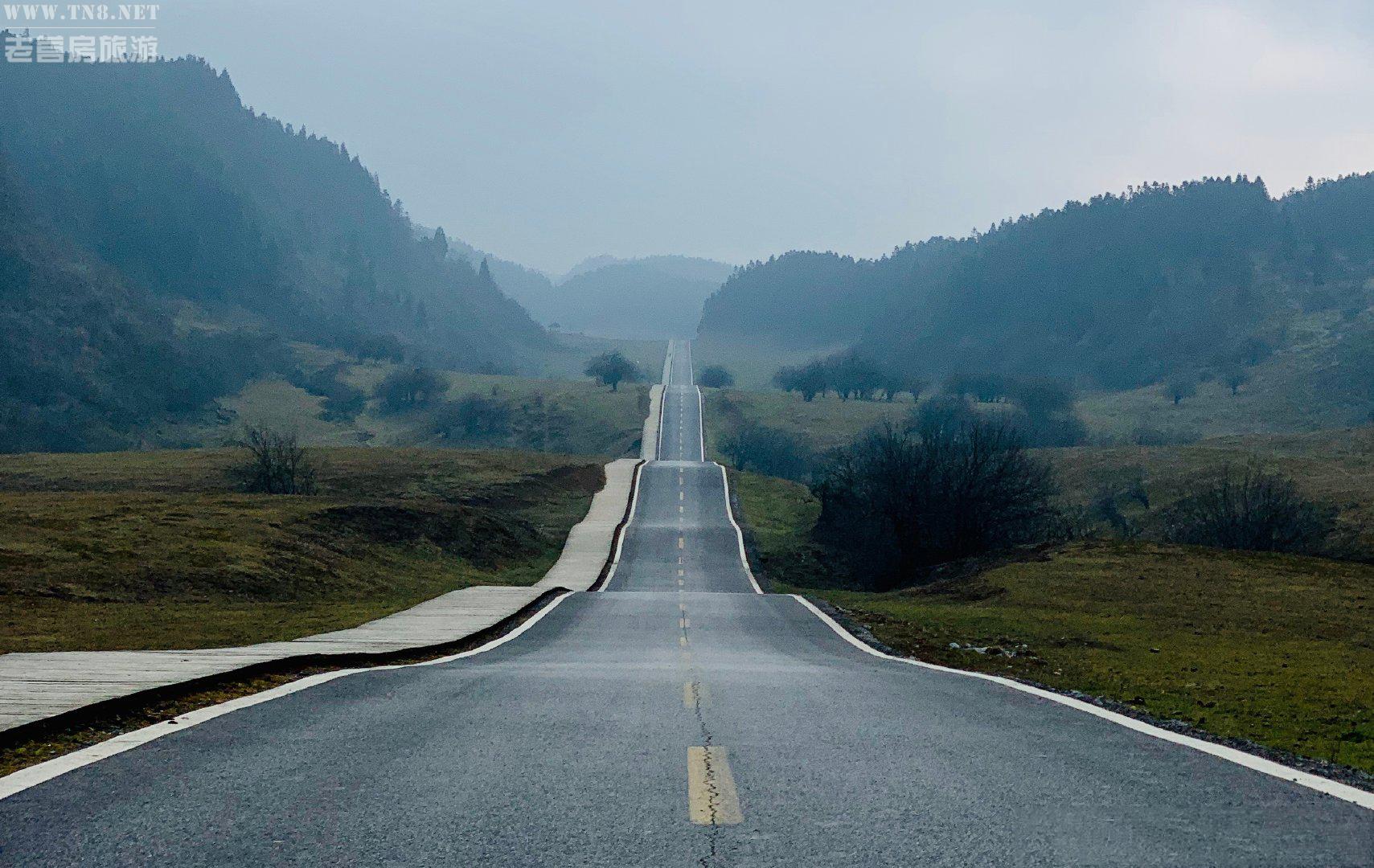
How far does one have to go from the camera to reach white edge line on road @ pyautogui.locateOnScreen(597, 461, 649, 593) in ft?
163

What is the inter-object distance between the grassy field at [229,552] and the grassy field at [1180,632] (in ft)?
46.2

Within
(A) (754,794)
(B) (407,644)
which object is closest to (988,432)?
(B) (407,644)

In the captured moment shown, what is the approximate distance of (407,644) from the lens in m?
18.3

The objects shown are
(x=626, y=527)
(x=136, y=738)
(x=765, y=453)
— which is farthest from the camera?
(x=765, y=453)

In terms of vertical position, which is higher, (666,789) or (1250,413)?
(1250,413)

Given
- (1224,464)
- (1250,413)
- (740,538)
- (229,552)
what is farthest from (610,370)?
(229,552)

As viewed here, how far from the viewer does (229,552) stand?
3669 cm

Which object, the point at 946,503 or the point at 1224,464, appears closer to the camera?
the point at 946,503

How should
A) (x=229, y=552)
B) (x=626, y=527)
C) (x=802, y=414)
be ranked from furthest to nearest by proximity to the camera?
(x=802, y=414), (x=626, y=527), (x=229, y=552)

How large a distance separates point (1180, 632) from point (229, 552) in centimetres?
2887

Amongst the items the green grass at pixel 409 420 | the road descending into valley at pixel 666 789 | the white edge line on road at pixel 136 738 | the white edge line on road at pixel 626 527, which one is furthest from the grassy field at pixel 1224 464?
the white edge line on road at pixel 136 738

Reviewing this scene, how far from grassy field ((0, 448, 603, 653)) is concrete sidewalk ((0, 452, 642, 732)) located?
5.71 ft

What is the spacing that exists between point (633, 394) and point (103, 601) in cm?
14259

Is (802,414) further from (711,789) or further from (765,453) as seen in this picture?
(711,789)
